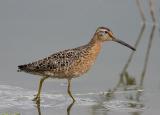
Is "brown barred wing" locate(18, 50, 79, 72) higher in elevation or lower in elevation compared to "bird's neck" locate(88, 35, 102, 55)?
lower

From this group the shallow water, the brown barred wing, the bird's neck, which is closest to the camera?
the shallow water

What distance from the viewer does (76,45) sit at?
1302 centimetres

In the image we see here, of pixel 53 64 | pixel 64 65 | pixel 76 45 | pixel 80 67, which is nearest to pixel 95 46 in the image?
pixel 80 67

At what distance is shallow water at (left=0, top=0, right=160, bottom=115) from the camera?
1029 cm

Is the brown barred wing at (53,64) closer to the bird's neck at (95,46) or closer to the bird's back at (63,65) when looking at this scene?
the bird's back at (63,65)

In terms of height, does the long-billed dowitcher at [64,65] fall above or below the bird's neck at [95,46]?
below

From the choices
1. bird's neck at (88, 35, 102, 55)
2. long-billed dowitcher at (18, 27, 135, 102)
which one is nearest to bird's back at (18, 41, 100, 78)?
long-billed dowitcher at (18, 27, 135, 102)

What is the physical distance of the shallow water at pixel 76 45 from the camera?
33.8 ft

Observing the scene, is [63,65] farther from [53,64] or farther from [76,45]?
[76,45]

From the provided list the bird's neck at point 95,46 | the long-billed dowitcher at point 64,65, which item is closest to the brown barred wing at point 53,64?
the long-billed dowitcher at point 64,65

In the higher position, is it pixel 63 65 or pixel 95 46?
pixel 95 46

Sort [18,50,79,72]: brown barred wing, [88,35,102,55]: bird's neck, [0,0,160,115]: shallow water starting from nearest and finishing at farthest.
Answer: [0,0,160,115]: shallow water
[18,50,79,72]: brown barred wing
[88,35,102,55]: bird's neck

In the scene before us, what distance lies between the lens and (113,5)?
1555 centimetres

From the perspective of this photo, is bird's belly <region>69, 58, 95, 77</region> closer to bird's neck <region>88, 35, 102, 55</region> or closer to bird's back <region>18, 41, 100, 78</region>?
bird's back <region>18, 41, 100, 78</region>
